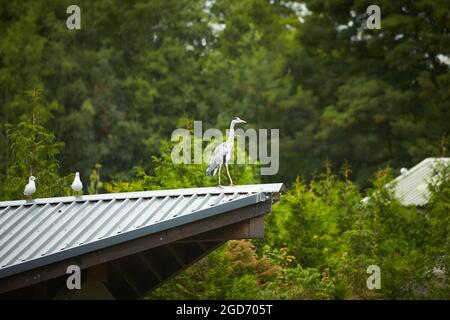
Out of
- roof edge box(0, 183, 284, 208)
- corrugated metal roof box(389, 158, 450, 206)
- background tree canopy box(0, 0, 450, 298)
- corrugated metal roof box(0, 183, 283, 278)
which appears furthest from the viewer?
background tree canopy box(0, 0, 450, 298)

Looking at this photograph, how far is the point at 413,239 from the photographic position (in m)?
19.0

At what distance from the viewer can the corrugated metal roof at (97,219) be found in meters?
8.72

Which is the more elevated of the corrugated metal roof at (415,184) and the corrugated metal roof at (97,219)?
the corrugated metal roof at (415,184)

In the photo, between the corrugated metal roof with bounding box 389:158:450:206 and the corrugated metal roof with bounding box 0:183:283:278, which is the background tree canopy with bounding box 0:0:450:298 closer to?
the corrugated metal roof with bounding box 389:158:450:206

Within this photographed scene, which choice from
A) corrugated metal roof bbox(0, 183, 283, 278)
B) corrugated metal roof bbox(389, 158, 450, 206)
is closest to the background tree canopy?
corrugated metal roof bbox(389, 158, 450, 206)

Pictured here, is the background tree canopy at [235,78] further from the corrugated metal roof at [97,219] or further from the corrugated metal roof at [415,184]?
the corrugated metal roof at [97,219]

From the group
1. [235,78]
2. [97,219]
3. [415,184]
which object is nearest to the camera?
[97,219]

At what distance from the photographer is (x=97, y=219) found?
9.39 m

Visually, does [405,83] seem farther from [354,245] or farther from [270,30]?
[354,245]

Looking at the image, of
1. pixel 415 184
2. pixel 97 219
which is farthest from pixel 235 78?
pixel 97 219

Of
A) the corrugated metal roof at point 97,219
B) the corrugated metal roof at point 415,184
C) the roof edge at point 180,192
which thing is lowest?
the corrugated metal roof at point 97,219

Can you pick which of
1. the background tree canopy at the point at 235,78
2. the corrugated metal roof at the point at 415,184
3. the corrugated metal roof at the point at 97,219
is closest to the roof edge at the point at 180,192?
the corrugated metal roof at the point at 97,219

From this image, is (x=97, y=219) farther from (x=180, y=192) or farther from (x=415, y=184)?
(x=415, y=184)

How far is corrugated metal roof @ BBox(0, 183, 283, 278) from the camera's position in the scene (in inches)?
343
